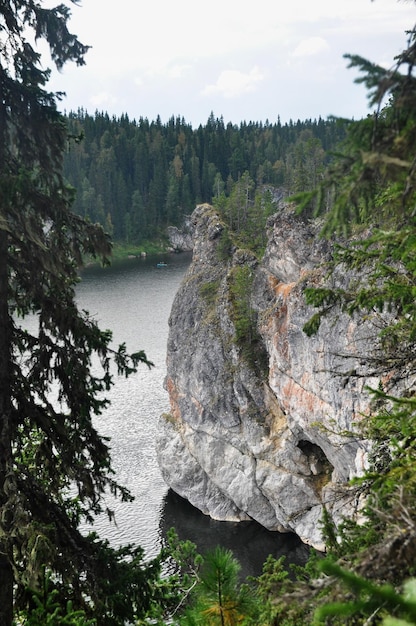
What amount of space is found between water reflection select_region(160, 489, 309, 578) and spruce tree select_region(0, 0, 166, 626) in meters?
18.6

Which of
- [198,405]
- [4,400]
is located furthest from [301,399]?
[4,400]

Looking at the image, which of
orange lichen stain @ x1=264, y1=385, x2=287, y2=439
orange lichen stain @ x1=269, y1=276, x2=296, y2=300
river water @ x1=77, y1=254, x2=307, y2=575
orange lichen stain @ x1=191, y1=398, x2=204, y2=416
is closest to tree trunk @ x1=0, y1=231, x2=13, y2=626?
river water @ x1=77, y1=254, x2=307, y2=575

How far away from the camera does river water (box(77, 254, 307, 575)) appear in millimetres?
26844

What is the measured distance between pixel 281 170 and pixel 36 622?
12006 cm

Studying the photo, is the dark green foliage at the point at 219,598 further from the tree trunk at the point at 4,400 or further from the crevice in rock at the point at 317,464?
the crevice in rock at the point at 317,464

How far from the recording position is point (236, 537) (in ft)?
90.8

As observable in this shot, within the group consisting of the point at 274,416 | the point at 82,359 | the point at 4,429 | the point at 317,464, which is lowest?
the point at 317,464

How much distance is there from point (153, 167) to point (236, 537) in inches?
4271

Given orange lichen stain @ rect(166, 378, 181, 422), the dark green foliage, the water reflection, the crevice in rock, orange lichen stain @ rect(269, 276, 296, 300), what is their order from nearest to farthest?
the dark green foliage
the water reflection
the crevice in rock
orange lichen stain @ rect(269, 276, 296, 300)
orange lichen stain @ rect(166, 378, 181, 422)

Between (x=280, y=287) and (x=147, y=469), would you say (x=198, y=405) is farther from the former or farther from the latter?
(x=280, y=287)

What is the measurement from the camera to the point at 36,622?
21.4ft

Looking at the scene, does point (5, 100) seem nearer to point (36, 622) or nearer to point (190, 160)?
point (36, 622)

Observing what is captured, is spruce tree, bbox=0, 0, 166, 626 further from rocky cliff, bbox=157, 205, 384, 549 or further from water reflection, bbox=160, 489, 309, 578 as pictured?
water reflection, bbox=160, 489, 309, 578

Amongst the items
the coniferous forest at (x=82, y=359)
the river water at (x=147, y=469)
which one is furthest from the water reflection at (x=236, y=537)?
the coniferous forest at (x=82, y=359)
